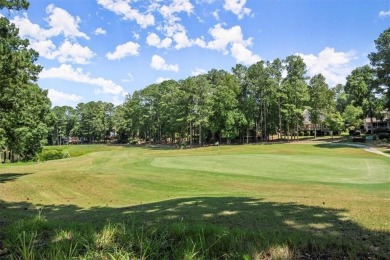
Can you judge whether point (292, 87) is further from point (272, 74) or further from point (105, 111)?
point (105, 111)

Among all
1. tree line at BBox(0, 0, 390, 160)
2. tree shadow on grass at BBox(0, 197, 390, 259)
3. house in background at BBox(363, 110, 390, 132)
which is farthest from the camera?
house in background at BBox(363, 110, 390, 132)

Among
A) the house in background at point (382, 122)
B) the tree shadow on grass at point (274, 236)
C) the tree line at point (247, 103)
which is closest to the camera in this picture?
the tree shadow on grass at point (274, 236)

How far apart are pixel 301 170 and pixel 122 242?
21642mm

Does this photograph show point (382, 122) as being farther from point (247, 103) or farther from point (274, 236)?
point (274, 236)

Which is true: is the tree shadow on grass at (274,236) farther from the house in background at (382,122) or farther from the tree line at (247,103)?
the house in background at (382,122)

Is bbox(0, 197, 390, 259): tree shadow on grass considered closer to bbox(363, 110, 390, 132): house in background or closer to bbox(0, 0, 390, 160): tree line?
bbox(0, 0, 390, 160): tree line

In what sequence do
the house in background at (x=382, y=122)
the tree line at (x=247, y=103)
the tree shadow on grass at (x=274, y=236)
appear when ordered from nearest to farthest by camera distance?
the tree shadow on grass at (x=274, y=236)
the tree line at (x=247, y=103)
the house in background at (x=382, y=122)

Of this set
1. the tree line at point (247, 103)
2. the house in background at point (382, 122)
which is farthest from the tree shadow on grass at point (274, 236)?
the house in background at point (382, 122)

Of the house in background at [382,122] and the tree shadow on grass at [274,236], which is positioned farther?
the house in background at [382,122]

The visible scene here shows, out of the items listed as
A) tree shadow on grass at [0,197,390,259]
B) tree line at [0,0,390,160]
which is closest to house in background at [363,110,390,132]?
tree line at [0,0,390,160]

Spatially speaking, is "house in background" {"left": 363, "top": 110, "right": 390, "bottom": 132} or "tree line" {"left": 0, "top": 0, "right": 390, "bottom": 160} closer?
"tree line" {"left": 0, "top": 0, "right": 390, "bottom": 160}

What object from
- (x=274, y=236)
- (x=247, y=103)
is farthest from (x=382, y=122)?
(x=274, y=236)

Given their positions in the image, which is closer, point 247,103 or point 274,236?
point 274,236

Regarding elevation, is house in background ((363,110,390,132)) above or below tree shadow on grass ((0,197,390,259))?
above
